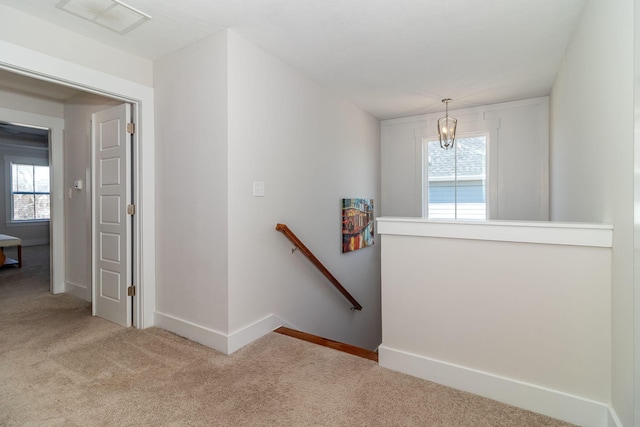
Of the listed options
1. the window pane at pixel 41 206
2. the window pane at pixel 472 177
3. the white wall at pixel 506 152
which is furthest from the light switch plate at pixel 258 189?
the window pane at pixel 41 206

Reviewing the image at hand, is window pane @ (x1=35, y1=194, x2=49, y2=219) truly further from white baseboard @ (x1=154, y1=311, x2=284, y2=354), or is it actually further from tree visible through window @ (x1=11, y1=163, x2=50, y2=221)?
white baseboard @ (x1=154, y1=311, x2=284, y2=354)

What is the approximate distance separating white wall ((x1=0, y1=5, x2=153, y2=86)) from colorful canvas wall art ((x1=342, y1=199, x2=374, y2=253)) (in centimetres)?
252

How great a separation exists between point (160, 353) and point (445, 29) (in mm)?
3258

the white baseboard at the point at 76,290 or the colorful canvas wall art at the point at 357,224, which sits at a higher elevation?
the colorful canvas wall art at the point at 357,224

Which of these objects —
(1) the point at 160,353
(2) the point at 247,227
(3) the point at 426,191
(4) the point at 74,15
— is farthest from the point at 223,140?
(3) the point at 426,191

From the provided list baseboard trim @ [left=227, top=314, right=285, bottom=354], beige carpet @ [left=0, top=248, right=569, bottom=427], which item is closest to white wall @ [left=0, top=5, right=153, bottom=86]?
beige carpet @ [left=0, top=248, right=569, bottom=427]

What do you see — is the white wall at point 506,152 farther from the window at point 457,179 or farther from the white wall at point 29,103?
the white wall at point 29,103

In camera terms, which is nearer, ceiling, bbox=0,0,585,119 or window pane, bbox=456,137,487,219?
ceiling, bbox=0,0,585,119

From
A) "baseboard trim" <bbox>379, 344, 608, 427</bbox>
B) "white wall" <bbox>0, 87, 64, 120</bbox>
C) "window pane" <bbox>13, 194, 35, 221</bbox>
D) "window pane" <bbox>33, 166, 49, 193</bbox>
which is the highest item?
"white wall" <bbox>0, 87, 64, 120</bbox>

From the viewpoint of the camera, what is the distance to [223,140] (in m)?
2.36

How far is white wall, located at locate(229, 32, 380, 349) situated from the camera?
2.45 metres

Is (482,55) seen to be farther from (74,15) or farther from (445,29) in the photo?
(74,15)

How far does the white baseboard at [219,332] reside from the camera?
238 centimetres

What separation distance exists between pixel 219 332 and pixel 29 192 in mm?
8709
